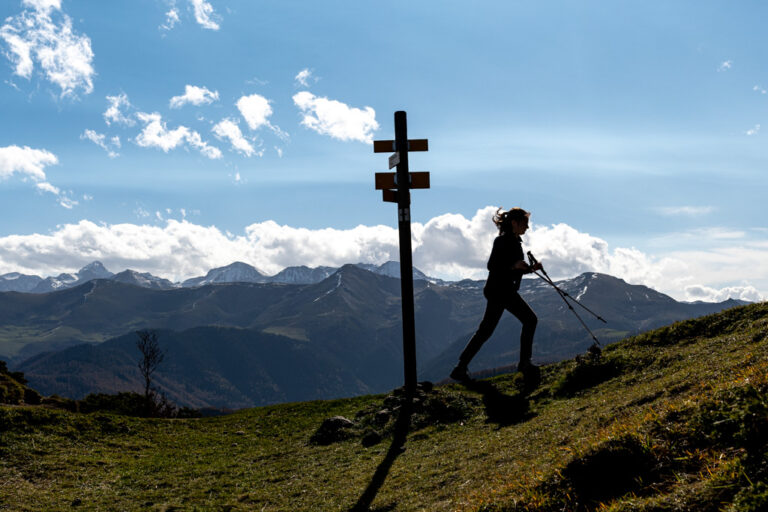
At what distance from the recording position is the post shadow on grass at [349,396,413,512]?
829 centimetres

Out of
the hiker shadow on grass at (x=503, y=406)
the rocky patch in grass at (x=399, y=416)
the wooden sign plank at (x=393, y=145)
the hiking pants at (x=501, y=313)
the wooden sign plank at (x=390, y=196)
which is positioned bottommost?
the rocky patch in grass at (x=399, y=416)

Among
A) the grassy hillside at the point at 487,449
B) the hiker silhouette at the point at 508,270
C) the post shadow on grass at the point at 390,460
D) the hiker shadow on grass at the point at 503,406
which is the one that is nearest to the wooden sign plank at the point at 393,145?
the hiker silhouette at the point at 508,270

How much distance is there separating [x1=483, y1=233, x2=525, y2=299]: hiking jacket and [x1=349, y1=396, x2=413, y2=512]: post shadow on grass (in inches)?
162

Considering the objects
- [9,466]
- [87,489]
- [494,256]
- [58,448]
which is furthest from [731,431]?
[58,448]

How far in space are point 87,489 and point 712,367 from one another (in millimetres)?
12922

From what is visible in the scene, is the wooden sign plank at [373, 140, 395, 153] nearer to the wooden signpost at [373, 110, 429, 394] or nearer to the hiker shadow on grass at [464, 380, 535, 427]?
the wooden signpost at [373, 110, 429, 394]

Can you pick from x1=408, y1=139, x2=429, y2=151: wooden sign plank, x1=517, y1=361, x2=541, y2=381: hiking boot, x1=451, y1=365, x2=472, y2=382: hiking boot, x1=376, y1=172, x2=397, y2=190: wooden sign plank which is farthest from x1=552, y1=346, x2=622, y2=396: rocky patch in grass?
x1=408, y1=139, x2=429, y2=151: wooden sign plank

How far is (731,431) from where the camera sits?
4938mm

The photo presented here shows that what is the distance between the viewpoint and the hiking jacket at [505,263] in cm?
1165

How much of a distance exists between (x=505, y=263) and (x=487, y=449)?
423 cm

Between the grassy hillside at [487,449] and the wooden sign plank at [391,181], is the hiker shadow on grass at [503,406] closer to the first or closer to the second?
the grassy hillside at [487,449]

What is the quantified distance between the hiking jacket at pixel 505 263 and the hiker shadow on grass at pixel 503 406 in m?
2.63

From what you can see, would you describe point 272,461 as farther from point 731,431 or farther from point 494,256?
point 731,431

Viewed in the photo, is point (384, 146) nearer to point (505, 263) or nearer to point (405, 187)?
point (405, 187)
